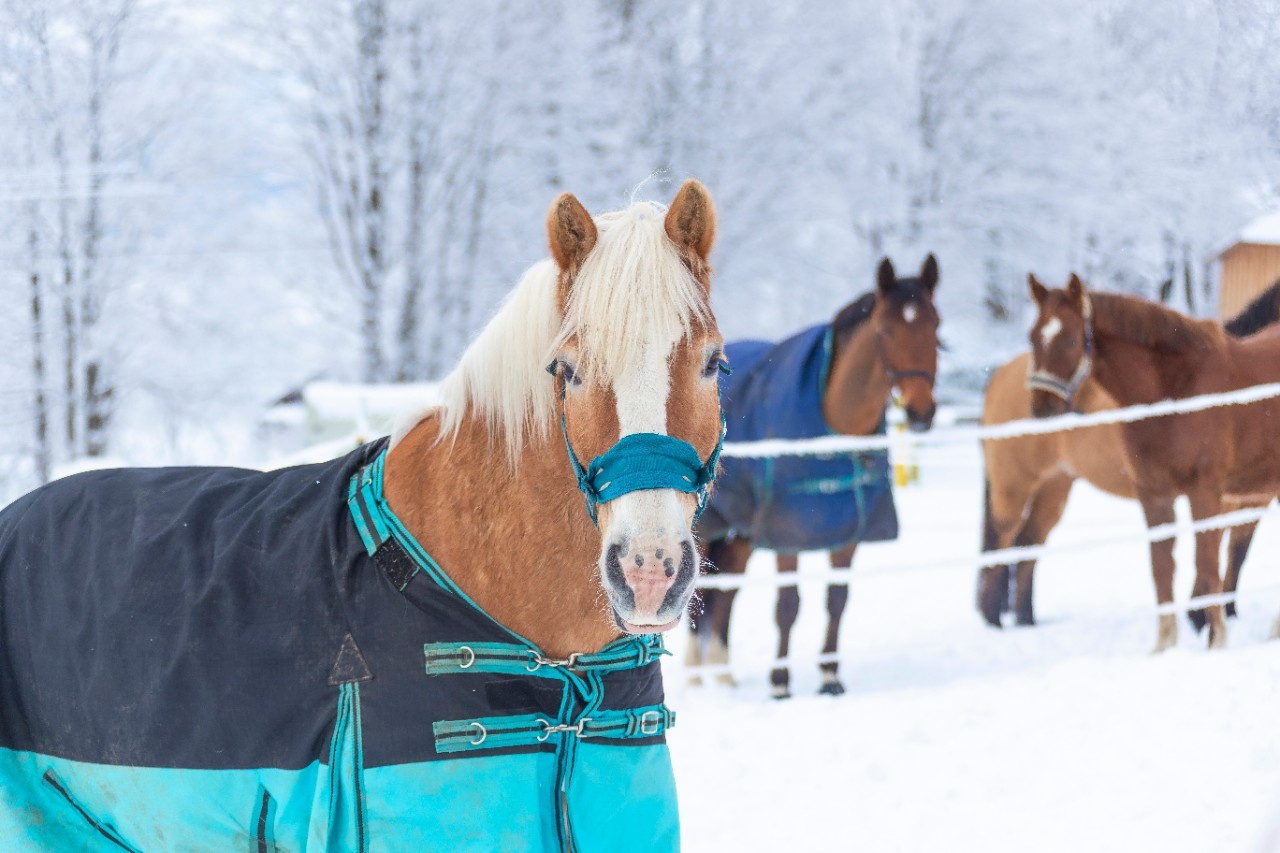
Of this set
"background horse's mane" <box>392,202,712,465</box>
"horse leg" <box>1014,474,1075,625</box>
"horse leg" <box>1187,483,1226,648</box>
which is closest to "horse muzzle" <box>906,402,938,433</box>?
"horse leg" <box>1187,483,1226,648</box>

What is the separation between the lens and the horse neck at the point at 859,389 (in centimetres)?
503

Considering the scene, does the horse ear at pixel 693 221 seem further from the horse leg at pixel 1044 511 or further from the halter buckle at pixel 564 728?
the horse leg at pixel 1044 511

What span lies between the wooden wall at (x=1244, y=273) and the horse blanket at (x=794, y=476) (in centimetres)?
274

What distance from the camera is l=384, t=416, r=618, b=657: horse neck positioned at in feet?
5.57

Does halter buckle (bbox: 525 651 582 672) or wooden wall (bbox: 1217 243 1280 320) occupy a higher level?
wooden wall (bbox: 1217 243 1280 320)

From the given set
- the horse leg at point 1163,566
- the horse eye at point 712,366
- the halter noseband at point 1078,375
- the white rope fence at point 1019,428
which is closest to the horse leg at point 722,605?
the white rope fence at point 1019,428

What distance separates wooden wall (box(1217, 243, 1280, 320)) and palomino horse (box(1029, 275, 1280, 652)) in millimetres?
646

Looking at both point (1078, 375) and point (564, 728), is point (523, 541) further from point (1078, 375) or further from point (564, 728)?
point (1078, 375)

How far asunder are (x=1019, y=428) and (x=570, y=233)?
3.95 m

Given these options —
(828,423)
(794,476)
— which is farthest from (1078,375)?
(794,476)

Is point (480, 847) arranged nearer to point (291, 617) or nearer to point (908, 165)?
point (291, 617)

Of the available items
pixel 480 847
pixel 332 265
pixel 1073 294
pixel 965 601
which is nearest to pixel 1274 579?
pixel 965 601

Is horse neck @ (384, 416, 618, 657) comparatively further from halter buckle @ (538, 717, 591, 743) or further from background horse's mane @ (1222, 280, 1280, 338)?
background horse's mane @ (1222, 280, 1280, 338)

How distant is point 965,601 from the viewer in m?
6.96
